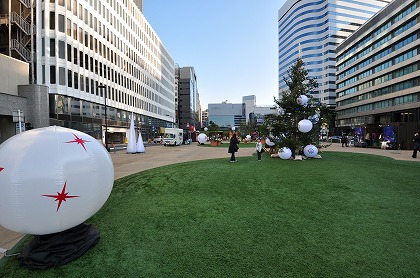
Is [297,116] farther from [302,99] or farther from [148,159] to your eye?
[148,159]

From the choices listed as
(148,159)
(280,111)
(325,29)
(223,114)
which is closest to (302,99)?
(280,111)

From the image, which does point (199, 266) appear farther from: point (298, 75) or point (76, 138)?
point (298, 75)

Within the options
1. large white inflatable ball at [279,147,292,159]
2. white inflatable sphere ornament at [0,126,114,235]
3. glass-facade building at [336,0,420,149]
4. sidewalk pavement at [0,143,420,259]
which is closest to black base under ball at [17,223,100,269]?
white inflatable sphere ornament at [0,126,114,235]

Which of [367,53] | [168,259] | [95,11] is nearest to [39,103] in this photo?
[168,259]

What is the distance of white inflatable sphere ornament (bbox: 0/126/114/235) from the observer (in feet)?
11.6

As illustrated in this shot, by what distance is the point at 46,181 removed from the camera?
360cm

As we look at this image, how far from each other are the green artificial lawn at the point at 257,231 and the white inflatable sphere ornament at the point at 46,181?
872 mm

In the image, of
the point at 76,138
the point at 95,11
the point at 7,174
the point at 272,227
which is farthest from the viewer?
the point at 95,11

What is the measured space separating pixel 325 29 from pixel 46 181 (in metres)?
118

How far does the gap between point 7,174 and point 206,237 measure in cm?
342

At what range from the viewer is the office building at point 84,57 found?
97.1ft

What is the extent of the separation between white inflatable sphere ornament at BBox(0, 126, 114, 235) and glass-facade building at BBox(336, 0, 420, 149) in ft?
109

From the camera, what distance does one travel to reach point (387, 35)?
5631 cm

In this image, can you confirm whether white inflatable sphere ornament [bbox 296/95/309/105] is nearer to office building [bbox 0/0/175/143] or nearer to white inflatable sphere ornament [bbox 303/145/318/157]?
white inflatable sphere ornament [bbox 303/145/318/157]
